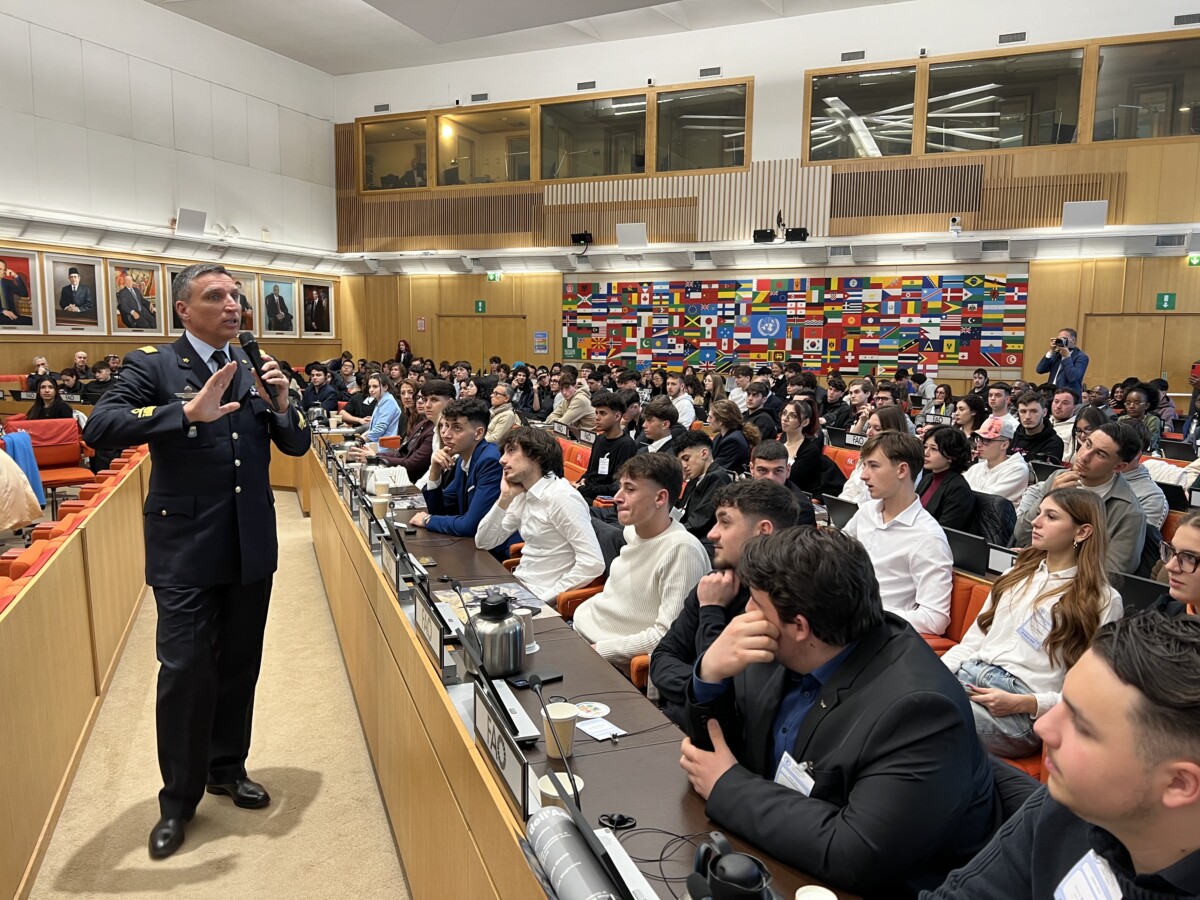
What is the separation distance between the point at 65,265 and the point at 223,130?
13.5 ft

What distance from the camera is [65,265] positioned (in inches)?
515

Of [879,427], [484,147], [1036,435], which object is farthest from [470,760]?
[484,147]

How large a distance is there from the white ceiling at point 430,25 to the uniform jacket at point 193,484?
10091 mm

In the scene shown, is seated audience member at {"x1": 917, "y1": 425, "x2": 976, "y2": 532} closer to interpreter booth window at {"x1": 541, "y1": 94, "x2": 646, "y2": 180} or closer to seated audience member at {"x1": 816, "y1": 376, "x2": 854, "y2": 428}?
seated audience member at {"x1": 816, "y1": 376, "x2": 854, "y2": 428}

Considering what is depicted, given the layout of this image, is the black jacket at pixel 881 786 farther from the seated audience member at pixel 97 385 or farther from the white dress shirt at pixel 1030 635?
the seated audience member at pixel 97 385

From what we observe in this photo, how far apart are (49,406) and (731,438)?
8399 millimetres

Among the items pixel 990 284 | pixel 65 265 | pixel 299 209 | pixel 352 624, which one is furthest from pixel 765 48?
pixel 352 624

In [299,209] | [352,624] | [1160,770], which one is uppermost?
[299,209]

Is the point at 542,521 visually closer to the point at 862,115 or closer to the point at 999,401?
the point at 999,401

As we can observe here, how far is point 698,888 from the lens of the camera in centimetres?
115

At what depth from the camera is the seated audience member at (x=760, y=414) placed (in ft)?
25.3

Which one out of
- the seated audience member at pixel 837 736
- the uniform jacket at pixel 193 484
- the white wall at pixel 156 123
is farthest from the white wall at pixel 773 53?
the seated audience member at pixel 837 736

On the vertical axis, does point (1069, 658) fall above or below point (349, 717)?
above

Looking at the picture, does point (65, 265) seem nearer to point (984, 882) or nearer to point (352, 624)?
point (352, 624)
